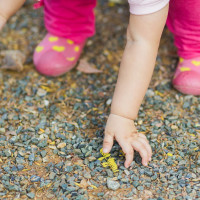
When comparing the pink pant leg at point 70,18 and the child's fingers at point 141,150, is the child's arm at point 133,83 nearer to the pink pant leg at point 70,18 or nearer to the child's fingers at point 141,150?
the child's fingers at point 141,150

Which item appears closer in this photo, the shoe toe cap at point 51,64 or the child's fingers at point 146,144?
the child's fingers at point 146,144

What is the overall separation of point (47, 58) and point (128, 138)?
74cm

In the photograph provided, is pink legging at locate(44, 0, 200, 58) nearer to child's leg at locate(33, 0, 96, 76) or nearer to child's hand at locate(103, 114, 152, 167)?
child's leg at locate(33, 0, 96, 76)

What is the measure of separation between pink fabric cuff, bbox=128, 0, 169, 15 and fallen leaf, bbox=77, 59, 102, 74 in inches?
26.2

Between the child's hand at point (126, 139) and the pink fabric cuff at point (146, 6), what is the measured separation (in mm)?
401

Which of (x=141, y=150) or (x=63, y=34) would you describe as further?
(x=63, y=34)

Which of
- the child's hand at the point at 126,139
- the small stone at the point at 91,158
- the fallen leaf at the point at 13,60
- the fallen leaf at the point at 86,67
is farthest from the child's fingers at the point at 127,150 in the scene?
the fallen leaf at the point at 13,60

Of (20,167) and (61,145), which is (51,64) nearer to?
(61,145)

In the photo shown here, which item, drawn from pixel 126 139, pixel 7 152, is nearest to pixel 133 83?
pixel 126 139

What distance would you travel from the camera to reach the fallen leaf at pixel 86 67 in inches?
78.4

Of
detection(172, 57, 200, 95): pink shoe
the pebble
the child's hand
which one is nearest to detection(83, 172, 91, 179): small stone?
the pebble

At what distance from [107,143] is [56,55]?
2.37 ft

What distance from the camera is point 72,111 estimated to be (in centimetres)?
173

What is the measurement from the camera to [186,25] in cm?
181
